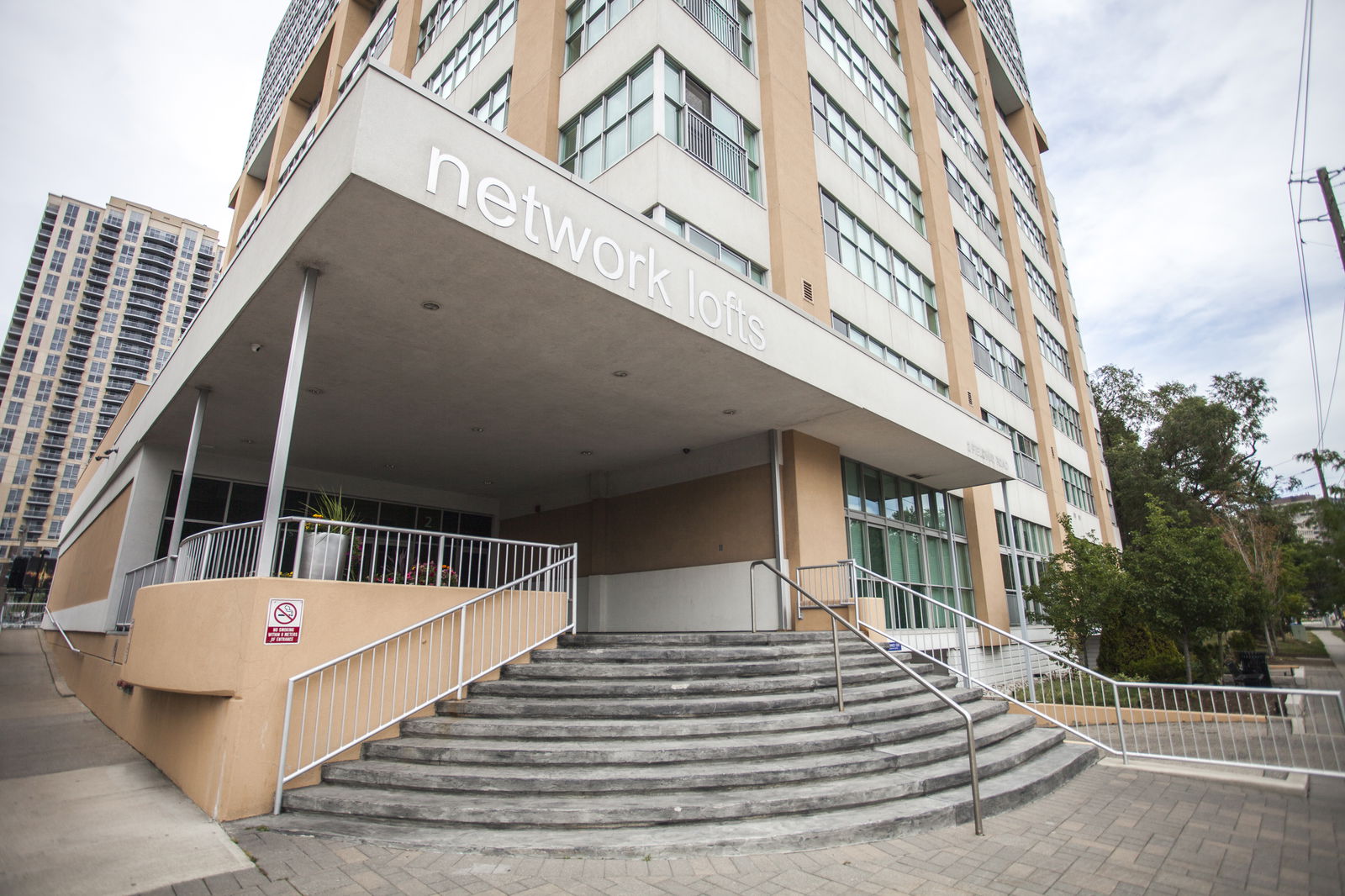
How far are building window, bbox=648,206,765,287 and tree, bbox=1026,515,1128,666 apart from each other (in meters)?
9.92

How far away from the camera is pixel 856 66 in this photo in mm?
18047

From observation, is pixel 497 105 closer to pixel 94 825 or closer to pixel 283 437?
pixel 283 437

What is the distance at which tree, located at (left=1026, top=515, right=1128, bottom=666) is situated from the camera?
563 inches

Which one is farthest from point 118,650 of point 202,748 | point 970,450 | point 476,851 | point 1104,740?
point 970,450

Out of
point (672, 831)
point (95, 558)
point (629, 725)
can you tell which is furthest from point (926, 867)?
point (95, 558)

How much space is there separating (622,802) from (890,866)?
6.57 feet

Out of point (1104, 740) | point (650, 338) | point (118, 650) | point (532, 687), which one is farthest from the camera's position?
point (118, 650)

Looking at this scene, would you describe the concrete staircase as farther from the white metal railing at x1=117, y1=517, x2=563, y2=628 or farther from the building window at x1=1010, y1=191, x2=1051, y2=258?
the building window at x1=1010, y1=191, x2=1051, y2=258

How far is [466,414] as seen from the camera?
10.8m

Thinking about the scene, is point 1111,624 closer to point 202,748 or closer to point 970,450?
point 970,450

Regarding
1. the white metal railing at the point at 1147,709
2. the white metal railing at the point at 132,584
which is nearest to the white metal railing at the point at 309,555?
the white metal railing at the point at 132,584

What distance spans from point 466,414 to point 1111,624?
1475 centimetres

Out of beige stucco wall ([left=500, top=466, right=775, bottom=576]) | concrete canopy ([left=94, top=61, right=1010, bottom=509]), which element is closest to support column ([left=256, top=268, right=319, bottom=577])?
concrete canopy ([left=94, top=61, right=1010, bottom=509])

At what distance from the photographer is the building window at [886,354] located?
46.4 feet
